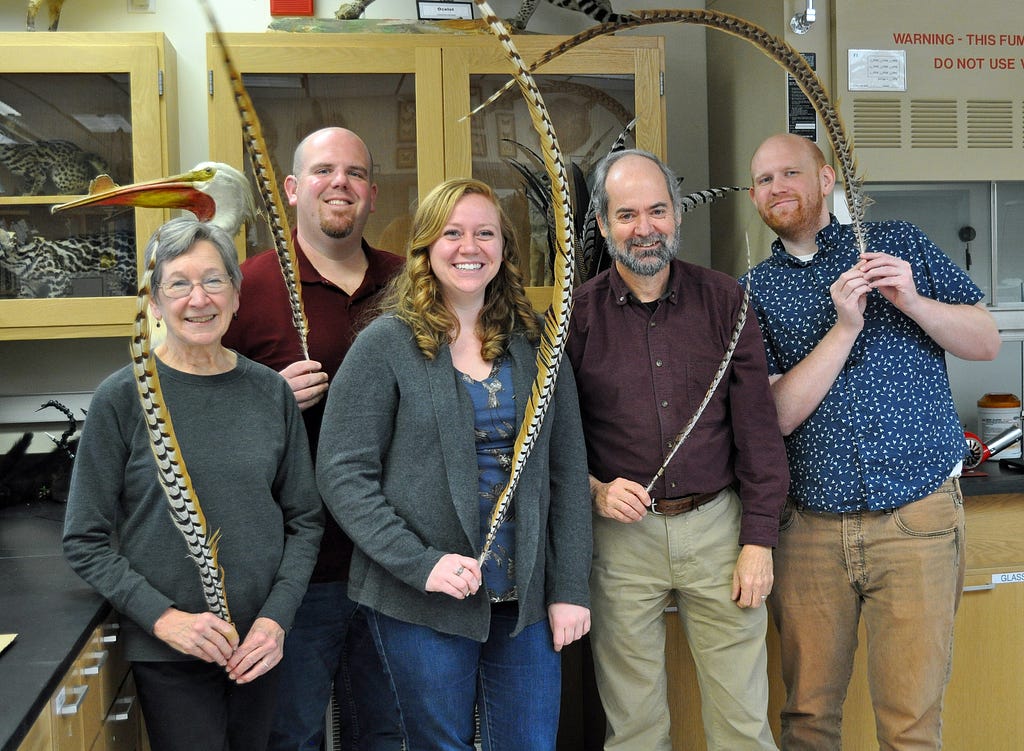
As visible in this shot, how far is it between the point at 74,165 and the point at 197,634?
156 centimetres

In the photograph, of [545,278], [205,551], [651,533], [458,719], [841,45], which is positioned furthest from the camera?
[545,278]

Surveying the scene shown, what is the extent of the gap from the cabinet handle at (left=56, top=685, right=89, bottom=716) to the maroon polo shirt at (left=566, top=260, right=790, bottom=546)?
3.04 feet

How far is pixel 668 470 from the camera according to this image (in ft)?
5.67

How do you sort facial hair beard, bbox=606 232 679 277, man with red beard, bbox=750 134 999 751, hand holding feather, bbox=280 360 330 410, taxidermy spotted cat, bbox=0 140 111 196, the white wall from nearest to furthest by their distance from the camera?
hand holding feather, bbox=280 360 330 410
facial hair beard, bbox=606 232 679 277
man with red beard, bbox=750 134 999 751
taxidermy spotted cat, bbox=0 140 111 196
the white wall

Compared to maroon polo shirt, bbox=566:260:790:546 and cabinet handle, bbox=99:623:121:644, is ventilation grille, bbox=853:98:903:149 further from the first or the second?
cabinet handle, bbox=99:623:121:644

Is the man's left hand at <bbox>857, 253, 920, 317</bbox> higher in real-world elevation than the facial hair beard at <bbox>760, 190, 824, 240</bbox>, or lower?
lower

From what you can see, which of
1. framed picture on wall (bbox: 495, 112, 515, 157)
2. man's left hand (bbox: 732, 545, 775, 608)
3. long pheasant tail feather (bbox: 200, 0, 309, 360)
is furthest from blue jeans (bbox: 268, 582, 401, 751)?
framed picture on wall (bbox: 495, 112, 515, 157)

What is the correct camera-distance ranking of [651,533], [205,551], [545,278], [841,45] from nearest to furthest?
[205,551]
[651,533]
[841,45]
[545,278]

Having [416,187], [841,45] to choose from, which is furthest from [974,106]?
[416,187]

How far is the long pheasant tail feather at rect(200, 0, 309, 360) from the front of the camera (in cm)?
128

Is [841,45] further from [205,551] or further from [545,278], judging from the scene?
[205,551]

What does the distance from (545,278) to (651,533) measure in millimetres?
1025

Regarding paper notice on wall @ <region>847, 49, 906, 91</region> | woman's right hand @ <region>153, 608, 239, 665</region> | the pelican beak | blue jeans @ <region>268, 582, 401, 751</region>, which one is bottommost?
blue jeans @ <region>268, 582, 401, 751</region>

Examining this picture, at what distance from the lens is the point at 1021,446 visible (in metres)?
2.61
